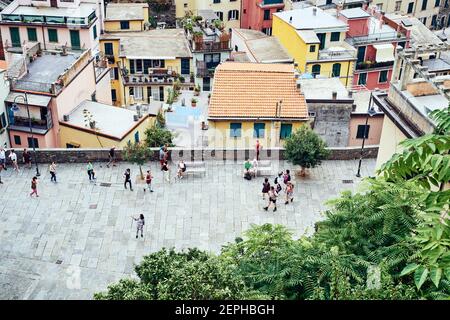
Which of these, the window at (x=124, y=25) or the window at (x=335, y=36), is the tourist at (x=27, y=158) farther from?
the window at (x=335, y=36)

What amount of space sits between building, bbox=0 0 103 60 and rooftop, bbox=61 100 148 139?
9.87 metres

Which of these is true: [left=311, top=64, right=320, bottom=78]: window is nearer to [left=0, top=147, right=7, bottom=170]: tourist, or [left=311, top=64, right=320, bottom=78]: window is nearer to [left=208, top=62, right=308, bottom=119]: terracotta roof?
[left=208, top=62, right=308, bottom=119]: terracotta roof

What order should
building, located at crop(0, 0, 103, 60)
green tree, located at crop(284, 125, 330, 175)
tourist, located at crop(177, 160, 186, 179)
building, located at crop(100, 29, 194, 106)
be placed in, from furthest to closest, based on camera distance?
building, located at crop(100, 29, 194, 106), building, located at crop(0, 0, 103, 60), tourist, located at crop(177, 160, 186, 179), green tree, located at crop(284, 125, 330, 175)

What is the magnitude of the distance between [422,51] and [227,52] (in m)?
27.5

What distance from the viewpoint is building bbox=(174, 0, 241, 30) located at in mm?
65875

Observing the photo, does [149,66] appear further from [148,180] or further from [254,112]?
[148,180]

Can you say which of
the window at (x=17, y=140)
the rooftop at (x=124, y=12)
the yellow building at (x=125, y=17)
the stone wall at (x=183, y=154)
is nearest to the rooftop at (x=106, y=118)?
the window at (x=17, y=140)

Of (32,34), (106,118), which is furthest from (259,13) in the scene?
(106,118)

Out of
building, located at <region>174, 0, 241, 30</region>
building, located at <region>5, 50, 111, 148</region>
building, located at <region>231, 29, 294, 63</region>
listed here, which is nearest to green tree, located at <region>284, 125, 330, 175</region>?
building, located at <region>5, 50, 111, 148</region>

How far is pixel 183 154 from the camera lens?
98.6 ft

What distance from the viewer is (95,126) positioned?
3569 centimetres

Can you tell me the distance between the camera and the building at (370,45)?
51.8m
